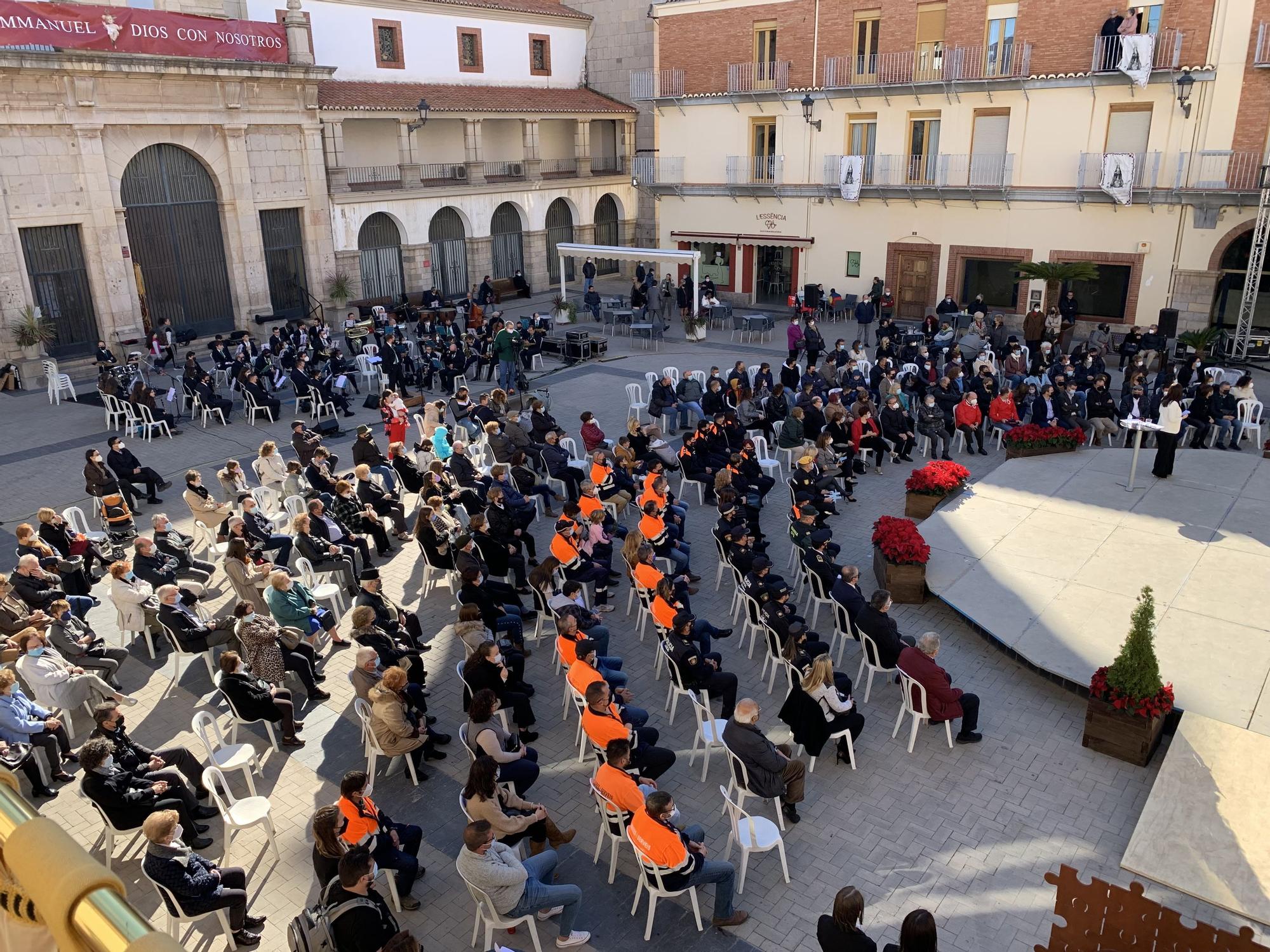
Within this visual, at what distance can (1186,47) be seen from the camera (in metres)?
23.5

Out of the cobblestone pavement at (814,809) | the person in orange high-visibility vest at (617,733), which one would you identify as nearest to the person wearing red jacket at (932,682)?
the cobblestone pavement at (814,809)

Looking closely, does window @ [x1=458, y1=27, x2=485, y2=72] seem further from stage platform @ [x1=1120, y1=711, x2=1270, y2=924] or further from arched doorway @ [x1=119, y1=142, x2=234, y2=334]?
stage platform @ [x1=1120, y1=711, x2=1270, y2=924]

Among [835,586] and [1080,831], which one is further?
[835,586]

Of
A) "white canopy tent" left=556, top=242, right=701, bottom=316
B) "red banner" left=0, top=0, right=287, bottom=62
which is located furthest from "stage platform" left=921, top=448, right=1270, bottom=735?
"red banner" left=0, top=0, right=287, bottom=62

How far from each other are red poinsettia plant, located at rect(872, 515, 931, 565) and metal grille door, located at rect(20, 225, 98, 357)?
2233 centimetres

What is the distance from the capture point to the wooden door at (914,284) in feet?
97.8

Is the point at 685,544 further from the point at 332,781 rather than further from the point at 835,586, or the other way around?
the point at 332,781

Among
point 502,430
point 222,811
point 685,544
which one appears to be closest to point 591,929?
point 222,811

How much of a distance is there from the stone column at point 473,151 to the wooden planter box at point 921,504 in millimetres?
25668

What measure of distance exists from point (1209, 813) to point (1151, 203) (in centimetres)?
2179

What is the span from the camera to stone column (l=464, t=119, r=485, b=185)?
34.4 m

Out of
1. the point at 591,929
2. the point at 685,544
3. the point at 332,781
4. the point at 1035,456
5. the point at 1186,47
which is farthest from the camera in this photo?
the point at 1186,47

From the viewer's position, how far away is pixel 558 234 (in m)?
39.7

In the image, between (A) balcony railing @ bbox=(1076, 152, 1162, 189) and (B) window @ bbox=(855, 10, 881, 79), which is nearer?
(A) balcony railing @ bbox=(1076, 152, 1162, 189)
